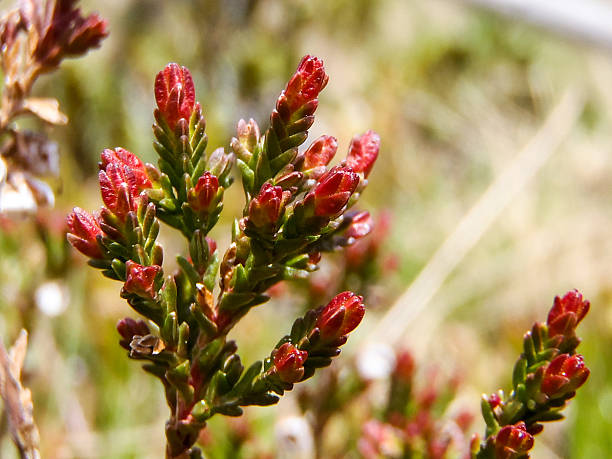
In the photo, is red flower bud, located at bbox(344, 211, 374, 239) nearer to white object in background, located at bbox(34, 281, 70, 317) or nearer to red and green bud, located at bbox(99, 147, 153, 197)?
red and green bud, located at bbox(99, 147, 153, 197)

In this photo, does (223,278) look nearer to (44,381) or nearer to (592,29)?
(44,381)

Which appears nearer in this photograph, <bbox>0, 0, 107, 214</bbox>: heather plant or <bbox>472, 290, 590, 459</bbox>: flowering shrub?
<bbox>472, 290, 590, 459</bbox>: flowering shrub

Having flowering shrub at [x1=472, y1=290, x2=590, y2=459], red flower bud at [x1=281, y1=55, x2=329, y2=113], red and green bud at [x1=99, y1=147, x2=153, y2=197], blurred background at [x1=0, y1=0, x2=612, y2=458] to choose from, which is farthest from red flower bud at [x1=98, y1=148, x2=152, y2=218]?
blurred background at [x1=0, y1=0, x2=612, y2=458]

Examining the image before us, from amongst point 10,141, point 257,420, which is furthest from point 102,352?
point 10,141

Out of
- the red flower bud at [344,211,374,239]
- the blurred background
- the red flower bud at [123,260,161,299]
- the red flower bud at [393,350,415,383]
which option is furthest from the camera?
the blurred background

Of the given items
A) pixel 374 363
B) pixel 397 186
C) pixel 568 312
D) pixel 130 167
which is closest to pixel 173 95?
pixel 130 167

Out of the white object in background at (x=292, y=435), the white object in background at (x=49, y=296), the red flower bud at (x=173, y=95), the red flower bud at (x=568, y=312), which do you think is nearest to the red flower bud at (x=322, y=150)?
the red flower bud at (x=173, y=95)

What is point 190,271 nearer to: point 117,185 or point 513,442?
point 117,185
